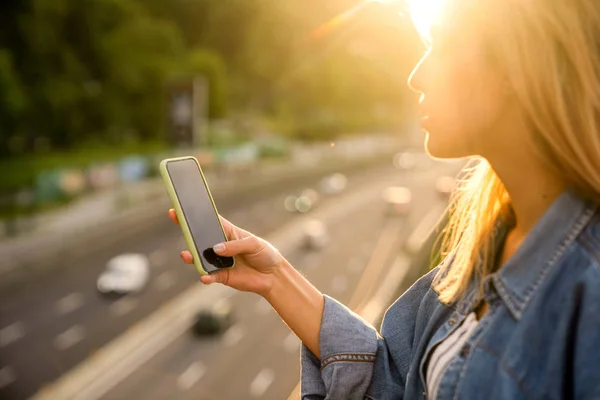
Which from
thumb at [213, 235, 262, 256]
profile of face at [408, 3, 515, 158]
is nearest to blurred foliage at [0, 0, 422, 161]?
thumb at [213, 235, 262, 256]

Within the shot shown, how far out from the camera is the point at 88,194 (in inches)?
1292

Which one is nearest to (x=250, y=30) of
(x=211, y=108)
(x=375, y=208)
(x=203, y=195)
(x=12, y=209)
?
(x=211, y=108)

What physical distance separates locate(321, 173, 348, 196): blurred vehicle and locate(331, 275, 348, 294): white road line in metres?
17.5

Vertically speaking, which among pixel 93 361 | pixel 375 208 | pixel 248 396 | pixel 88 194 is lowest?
pixel 375 208

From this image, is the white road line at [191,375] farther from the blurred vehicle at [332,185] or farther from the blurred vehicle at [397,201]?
the blurred vehicle at [332,185]

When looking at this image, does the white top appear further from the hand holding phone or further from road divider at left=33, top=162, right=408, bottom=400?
road divider at left=33, top=162, right=408, bottom=400

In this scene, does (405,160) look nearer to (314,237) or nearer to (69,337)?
(314,237)

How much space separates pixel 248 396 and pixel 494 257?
2039cm

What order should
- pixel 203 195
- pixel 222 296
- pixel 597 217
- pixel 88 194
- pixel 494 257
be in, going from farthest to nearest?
pixel 88 194, pixel 222 296, pixel 203 195, pixel 494 257, pixel 597 217

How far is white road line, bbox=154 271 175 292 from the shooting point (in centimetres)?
2780

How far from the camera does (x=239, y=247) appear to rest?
5.65ft

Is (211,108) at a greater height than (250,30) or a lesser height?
lesser

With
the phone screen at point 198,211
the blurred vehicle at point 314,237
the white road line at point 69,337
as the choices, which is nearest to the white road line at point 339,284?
the blurred vehicle at point 314,237

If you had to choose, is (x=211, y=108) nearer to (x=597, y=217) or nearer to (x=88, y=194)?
(x=88, y=194)
